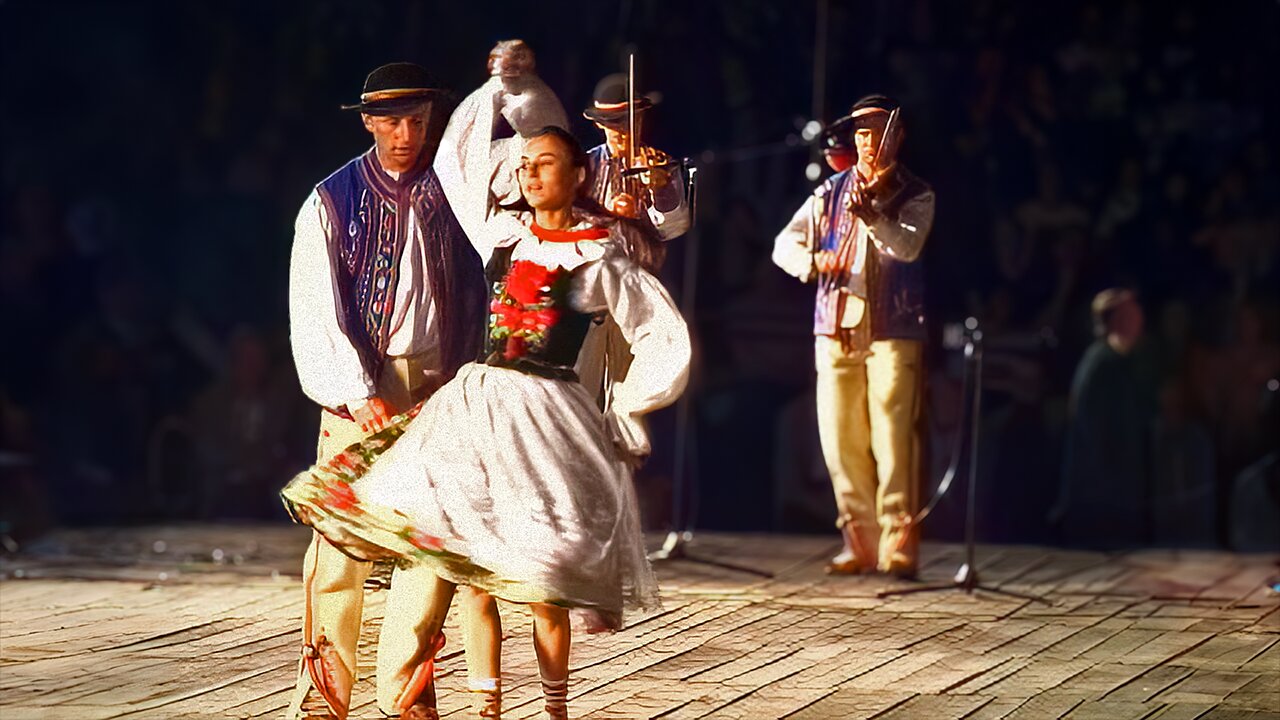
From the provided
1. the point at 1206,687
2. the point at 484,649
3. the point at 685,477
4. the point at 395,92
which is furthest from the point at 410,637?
the point at 685,477

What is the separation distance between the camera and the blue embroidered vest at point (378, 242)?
6.04 m

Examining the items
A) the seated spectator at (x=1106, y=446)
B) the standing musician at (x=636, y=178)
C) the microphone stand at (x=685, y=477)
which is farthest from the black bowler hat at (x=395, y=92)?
the seated spectator at (x=1106, y=446)

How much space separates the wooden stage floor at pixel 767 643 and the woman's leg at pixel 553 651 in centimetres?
51

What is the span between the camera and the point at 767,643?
24.1 ft

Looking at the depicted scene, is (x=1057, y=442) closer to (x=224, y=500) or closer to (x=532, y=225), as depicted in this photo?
(x=224, y=500)

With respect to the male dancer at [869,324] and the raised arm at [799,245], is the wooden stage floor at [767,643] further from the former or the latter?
the raised arm at [799,245]

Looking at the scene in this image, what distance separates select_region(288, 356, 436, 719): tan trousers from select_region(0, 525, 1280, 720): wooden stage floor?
27 centimetres

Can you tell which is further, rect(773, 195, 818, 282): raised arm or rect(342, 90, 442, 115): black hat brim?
rect(773, 195, 818, 282): raised arm

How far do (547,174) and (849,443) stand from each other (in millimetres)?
3573

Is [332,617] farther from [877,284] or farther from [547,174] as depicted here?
[877,284]

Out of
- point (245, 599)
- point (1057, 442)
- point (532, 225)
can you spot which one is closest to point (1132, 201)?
point (1057, 442)

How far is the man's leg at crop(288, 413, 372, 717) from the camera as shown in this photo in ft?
19.2

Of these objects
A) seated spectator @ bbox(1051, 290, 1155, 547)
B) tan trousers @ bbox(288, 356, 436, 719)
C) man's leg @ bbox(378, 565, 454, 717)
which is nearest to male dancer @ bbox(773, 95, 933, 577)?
seated spectator @ bbox(1051, 290, 1155, 547)

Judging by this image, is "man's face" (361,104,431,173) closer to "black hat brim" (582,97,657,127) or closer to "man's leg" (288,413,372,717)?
"man's leg" (288,413,372,717)
